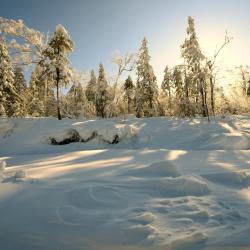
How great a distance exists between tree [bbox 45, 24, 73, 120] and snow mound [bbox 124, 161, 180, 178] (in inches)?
848

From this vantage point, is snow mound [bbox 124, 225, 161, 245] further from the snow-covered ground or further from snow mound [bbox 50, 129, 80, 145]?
snow mound [bbox 50, 129, 80, 145]

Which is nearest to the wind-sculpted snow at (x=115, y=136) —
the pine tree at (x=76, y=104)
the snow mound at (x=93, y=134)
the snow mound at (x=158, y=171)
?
the snow mound at (x=93, y=134)

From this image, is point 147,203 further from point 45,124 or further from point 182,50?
point 182,50

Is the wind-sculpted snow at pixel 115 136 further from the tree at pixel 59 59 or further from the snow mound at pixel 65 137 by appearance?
the tree at pixel 59 59

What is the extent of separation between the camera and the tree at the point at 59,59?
88.7 feet

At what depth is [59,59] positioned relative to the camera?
89.1ft

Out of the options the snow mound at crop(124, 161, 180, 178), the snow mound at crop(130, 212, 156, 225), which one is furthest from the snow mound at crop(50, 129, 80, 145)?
the snow mound at crop(130, 212, 156, 225)

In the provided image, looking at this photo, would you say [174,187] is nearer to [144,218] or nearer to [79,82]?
[144,218]

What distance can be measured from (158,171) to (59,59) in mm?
22909

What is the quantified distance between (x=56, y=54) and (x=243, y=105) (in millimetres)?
30343

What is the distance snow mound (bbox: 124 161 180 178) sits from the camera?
20.2ft

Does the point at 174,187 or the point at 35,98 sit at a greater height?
the point at 35,98

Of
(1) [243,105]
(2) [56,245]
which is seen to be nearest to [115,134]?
(2) [56,245]

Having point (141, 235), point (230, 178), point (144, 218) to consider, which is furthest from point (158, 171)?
point (141, 235)
